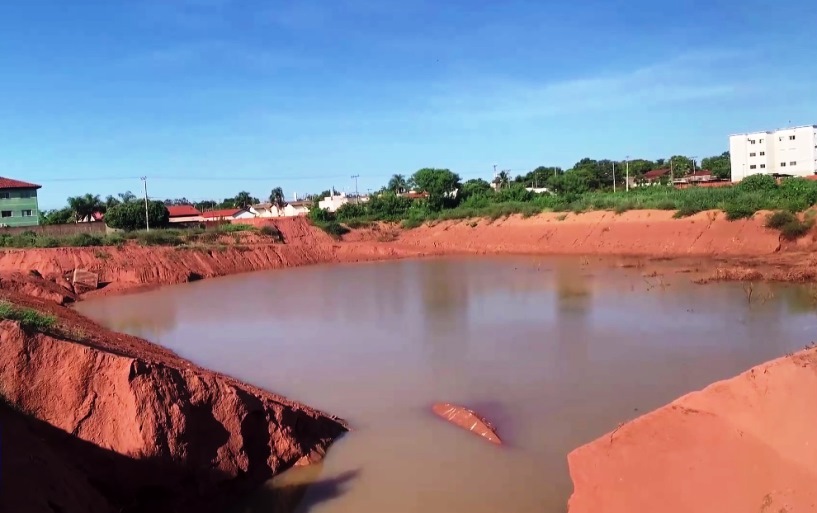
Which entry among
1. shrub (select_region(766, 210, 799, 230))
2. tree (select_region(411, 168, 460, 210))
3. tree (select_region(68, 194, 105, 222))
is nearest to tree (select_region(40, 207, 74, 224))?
tree (select_region(68, 194, 105, 222))

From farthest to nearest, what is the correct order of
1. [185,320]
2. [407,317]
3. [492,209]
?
[492,209] → [185,320] → [407,317]

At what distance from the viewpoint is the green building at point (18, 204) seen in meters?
48.4

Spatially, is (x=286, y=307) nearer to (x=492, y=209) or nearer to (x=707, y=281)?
(x=707, y=281)

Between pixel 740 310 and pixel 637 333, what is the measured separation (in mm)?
4020

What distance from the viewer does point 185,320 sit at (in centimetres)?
2050

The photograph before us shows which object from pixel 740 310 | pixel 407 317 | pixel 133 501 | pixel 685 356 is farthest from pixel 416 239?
pixel 133 501

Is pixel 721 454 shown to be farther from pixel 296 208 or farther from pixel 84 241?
pixel 296 208

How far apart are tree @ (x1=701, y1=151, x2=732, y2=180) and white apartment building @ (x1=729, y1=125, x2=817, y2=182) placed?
13.9 ft

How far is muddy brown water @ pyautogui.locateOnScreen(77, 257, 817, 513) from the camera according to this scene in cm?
739

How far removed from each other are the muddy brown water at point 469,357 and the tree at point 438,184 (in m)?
27.6

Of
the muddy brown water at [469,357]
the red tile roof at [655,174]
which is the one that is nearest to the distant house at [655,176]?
the red tile roof at [655,174]

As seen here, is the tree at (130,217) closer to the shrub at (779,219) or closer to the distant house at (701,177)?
the shrub at (779,219)

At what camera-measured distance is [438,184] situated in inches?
2172

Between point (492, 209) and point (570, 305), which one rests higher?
point (492, 209)
